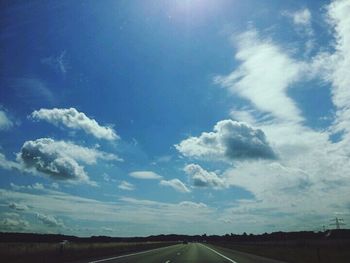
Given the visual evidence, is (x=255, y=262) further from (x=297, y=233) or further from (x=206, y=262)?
(x=297, y=233)

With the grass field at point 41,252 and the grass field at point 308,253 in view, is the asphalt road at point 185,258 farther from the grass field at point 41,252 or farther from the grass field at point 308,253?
the grass field at point 308,253

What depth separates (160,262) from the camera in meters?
25.3

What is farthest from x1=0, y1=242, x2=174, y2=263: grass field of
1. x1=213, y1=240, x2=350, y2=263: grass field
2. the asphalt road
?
x1=213, y1=240, x2=350, y2=263: grass field

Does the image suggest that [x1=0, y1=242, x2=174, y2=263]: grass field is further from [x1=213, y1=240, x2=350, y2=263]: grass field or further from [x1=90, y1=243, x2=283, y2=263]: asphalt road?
[x1=213, y1=240, x2=350, y2=263]: grass field

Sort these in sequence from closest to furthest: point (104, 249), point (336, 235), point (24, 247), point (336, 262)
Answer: point (24, 247) → point (336, 262) → point (104, 249) → point (336, 235)

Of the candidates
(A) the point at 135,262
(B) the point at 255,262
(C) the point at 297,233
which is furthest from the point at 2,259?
(C) the point at 297,233

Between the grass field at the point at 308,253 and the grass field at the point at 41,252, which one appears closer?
the grass field at the point at 41,252

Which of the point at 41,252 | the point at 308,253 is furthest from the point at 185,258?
the point at 41,252

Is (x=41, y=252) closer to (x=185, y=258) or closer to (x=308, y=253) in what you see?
(x=185, y=258)

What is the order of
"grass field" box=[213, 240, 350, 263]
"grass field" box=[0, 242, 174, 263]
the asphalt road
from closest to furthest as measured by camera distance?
"grass field" box=[0, 242, 174, 263]
the asphalt road
"grass field" box=[213, 240, 350, 263]

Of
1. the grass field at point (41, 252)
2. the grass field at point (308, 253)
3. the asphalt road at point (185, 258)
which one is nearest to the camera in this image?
the grass field at point (41, 252)

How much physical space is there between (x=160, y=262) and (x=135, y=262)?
67.1 inches

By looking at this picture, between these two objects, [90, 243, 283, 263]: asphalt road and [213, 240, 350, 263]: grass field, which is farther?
[213, 240, 350, 263]: grass field

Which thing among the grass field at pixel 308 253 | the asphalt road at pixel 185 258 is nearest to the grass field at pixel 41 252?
the asphalt road at pixel 185 258
